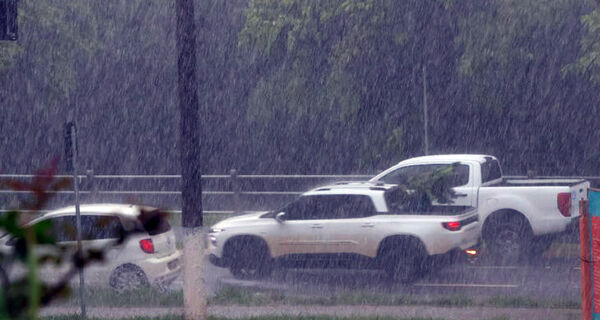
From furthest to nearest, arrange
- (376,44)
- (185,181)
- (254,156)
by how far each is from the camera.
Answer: (254,156), (376,44), (185,181)

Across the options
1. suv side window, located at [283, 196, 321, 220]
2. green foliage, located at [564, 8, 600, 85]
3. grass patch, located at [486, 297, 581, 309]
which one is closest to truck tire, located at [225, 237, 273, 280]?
suv side window, located at [283, 196, 321, 220]

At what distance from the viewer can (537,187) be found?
588 inches

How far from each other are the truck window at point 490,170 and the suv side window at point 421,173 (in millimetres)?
328

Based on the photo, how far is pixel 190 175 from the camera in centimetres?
968

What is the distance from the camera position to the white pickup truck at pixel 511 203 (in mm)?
14750

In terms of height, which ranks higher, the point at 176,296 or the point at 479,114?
the point at 479,114

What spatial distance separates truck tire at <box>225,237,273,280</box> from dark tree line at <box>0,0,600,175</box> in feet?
22.3

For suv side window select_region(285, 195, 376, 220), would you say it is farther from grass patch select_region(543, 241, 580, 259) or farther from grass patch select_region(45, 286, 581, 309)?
grass patch select_region(543, 241, 580, 259)

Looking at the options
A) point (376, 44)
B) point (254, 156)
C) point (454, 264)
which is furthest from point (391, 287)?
point (254, 156)

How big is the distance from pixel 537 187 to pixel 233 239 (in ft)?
17.6

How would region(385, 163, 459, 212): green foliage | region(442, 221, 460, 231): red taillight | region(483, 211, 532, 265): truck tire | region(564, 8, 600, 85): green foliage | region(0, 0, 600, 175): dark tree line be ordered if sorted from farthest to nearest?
region(0, 0, 600, 175): dark tree line → region(564, 8, 600, 85): green foliage → region(483, 211, 532, 265): truck tire → region(385, 163, 459, 212): green foliage → region(442, 221, 460, 231): red taillight

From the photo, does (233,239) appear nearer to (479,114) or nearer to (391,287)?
(391,287)

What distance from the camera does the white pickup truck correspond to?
14750 millimetres

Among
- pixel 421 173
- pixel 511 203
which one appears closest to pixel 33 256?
pixel 421 173
